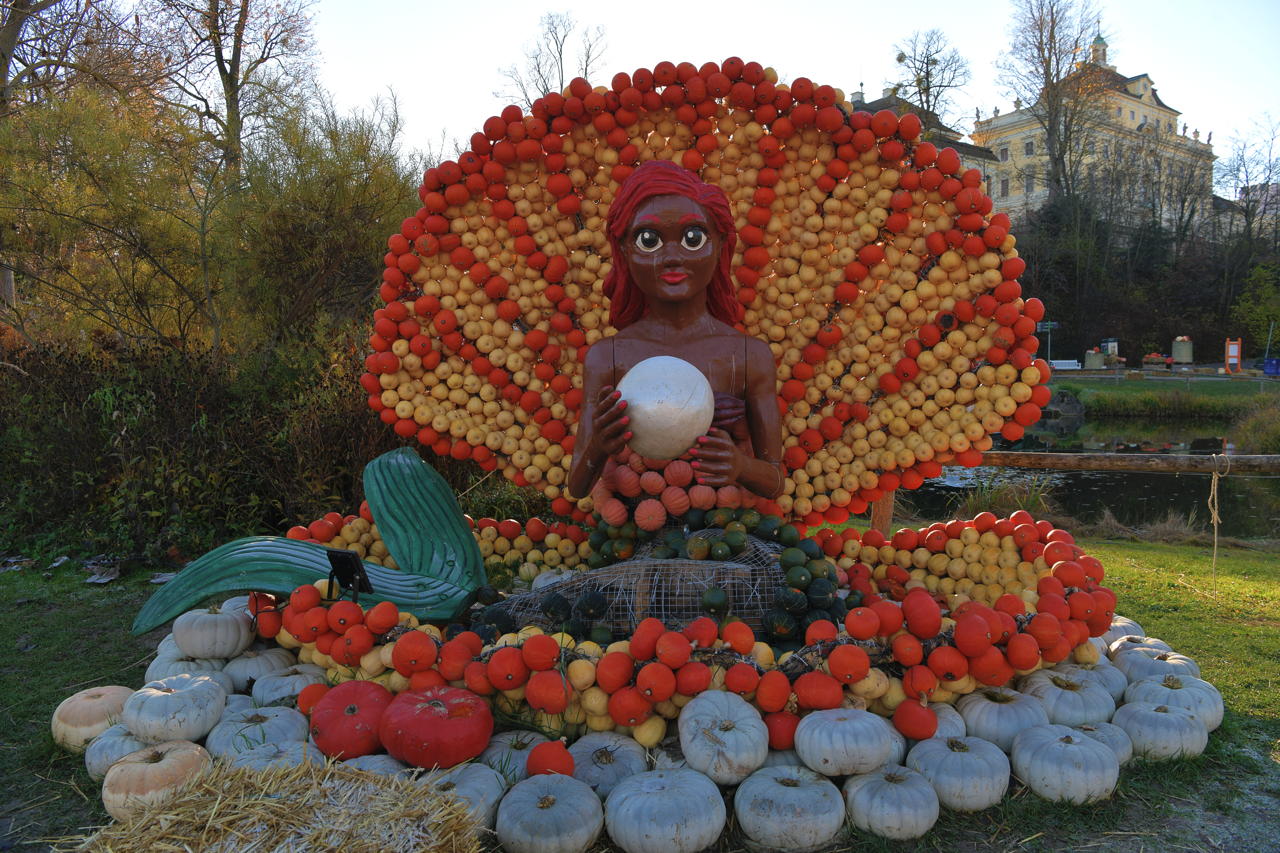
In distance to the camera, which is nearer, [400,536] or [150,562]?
[400,536]

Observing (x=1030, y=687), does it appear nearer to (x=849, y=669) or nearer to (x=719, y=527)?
(x=849, y=669)

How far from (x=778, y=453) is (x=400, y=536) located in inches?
74.2

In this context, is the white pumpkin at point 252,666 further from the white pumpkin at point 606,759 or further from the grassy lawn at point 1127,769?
the white pumpkin at point 606,759

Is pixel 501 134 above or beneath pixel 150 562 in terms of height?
above

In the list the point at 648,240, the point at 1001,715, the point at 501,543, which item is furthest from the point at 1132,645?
the point at 501,543

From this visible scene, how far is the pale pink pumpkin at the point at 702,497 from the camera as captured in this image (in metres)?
3.85

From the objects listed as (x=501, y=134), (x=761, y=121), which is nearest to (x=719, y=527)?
(x=761, y=121)

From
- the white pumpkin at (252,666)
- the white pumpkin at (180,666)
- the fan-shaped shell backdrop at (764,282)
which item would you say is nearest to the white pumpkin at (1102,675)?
the fan-shaped shell backdrop at (764,282)

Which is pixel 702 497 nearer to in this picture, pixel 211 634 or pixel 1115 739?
pixel 1115 739

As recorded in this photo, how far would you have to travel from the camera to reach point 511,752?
9.30 feet

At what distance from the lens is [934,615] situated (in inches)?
122

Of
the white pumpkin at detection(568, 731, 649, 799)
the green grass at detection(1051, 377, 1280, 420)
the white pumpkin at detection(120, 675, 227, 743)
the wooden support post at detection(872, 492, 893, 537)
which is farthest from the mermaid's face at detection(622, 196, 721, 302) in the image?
the green grass at detection(1051, 377, 1280, 420)

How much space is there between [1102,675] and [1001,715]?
0.73 metres

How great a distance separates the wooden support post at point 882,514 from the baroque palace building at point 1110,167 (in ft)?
121
